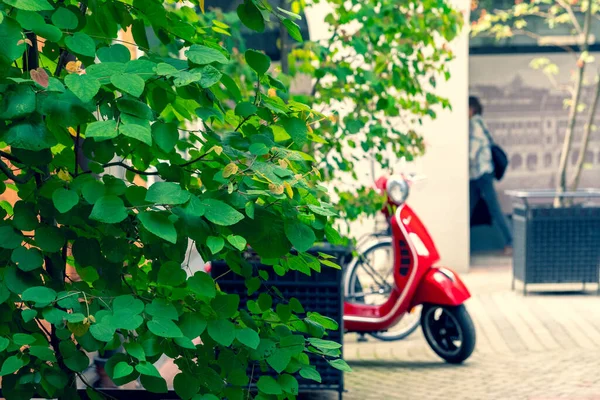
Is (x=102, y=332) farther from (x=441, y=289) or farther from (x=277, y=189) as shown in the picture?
(x=441, y=289)

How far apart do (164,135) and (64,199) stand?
0.69 feet

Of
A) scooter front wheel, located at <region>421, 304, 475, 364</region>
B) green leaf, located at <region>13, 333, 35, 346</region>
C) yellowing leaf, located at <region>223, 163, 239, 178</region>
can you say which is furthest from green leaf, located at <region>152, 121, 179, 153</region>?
scooter front wheel, located at <region>421, 304, 475, 364</region>

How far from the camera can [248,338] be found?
2.01m

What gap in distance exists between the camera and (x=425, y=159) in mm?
12016

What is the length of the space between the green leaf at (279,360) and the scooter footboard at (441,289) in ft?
Result: 15.0

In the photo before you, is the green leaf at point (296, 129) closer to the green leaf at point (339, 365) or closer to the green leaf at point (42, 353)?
the green leaf at point (339, 365)

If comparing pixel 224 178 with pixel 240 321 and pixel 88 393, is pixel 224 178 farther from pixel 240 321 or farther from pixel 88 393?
pixel 88 393

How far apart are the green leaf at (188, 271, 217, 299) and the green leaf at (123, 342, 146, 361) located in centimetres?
14

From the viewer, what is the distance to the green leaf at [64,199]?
1833 millimetres

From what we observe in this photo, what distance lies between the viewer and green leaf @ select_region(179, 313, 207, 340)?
190cm

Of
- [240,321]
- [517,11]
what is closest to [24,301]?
[240,321]

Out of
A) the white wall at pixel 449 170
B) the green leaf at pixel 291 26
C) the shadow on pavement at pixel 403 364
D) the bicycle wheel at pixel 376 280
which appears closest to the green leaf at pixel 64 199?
the green leaf at pixel 291 26

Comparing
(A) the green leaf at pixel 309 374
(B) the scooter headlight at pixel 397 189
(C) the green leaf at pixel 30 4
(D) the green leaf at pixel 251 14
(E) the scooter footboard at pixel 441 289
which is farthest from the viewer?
(B) the scooter headlight at pixel 397 189

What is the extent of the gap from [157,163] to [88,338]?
38 cm
